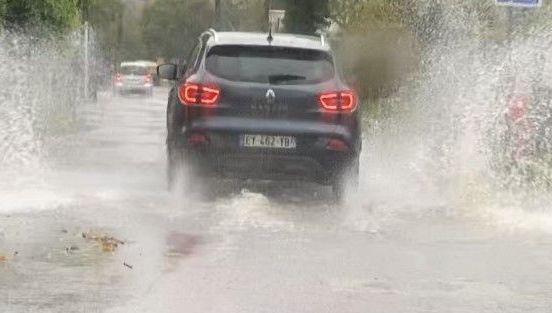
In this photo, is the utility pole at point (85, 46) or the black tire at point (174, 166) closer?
the black tire at point (174, 166)

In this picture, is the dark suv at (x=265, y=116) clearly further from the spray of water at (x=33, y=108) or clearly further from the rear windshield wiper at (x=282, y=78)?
the spray of water at (x=33, y=108)

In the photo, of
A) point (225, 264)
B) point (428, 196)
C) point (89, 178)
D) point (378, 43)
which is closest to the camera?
point (225, 264)

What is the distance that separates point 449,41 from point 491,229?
11.9m

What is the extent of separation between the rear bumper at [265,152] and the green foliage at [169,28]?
6865cm

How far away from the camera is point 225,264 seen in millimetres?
7809

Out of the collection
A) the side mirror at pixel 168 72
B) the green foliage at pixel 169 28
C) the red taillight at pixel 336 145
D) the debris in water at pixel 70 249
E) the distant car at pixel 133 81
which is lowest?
the green foliage at pixel 169 28

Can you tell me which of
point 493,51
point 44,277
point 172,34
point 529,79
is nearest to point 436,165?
point 529,79

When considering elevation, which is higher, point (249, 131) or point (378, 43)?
point (249, 131)

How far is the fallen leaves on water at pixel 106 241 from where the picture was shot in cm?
836

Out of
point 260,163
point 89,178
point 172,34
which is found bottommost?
point 172,34

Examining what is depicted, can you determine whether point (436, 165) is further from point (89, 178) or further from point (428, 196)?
point (89, 178)

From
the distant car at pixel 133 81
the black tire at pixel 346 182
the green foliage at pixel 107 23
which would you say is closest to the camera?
the black tire at pixel 346 182

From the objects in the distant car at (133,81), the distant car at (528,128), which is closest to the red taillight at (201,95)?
the distant car at (528,128)

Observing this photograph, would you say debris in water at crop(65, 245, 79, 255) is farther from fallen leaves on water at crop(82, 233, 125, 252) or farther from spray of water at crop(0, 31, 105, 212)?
spray of water at crop(0, 31, 105, 212)
